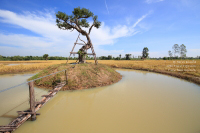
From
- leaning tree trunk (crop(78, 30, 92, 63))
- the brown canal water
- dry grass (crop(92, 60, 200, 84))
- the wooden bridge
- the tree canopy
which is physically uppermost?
the tree canopy

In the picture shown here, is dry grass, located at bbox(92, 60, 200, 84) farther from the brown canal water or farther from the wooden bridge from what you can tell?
the wooden bridge

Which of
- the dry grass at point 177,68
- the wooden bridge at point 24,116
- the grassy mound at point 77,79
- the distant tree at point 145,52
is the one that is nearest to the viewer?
the wooden bridge at point 24,116

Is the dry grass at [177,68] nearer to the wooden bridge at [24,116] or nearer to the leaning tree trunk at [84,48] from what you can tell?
the leaning tree trunk at [84,48]

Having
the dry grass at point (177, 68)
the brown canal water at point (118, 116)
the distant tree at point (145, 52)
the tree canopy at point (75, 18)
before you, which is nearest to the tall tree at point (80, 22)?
the tree canopy at point (75, 18)

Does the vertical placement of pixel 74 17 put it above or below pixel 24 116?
above

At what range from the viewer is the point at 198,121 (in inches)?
167

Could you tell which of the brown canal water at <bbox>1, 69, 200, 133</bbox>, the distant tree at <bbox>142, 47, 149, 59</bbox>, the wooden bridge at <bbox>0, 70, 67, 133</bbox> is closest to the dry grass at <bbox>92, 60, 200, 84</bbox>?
the brown canal water at <bbox>1, 69, 200, 133</bbox>

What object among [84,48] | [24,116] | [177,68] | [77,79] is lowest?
[24,116]

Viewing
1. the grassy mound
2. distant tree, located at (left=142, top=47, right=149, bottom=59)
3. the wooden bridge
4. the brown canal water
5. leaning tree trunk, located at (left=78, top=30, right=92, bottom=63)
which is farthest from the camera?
distant tree, located at (left=142, top=47, right=149, bottom=59)

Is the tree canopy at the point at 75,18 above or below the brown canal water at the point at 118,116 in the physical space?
above

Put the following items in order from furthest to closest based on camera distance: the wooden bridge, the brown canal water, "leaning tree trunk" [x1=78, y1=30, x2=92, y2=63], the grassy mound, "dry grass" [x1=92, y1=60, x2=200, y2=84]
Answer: "leaning tree trunk" [x1=78, y1=30, x2=92, y2=63], "dry grass" [x1=92, y1=60, x2=200, y2=84], the grassy mound, the brown canal water, the wooden bridge

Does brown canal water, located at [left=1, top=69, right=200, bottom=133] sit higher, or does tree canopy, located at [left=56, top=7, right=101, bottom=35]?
tree canopy, located at [left=56, top=7, right=101, bottom=35]

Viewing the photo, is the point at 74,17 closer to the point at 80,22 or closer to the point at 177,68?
the point at 80,22

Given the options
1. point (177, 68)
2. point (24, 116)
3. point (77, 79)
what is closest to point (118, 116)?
point (24, 116)
